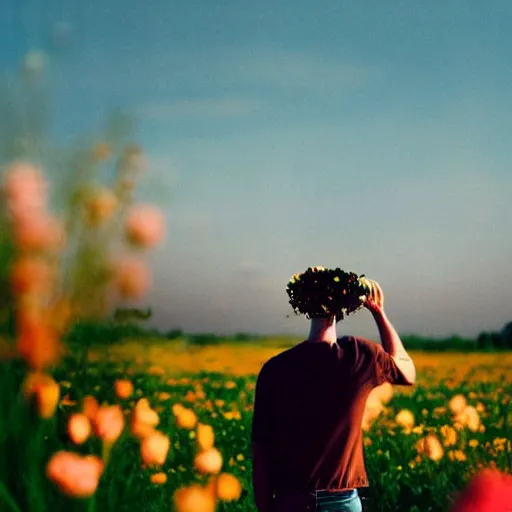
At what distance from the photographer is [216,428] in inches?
156

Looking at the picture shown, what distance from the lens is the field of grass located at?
7.00ft

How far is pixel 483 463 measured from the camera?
3469 millimetres

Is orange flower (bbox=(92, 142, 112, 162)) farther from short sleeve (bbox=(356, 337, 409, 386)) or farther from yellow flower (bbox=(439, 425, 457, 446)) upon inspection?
yellow flower (bbox=(439, 425, 457, 446))

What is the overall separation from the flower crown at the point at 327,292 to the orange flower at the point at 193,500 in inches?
23.5

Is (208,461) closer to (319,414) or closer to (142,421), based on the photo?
(142,421)

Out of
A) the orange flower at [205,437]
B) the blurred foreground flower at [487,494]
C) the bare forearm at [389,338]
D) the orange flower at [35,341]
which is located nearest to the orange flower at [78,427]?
the orange flower at [35,341]

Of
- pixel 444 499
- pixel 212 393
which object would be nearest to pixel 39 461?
pixel 444 499

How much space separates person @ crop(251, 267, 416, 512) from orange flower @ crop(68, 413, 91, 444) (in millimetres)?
478

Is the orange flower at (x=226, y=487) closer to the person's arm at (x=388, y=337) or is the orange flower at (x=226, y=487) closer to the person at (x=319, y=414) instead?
the person at (x=319, y=414)

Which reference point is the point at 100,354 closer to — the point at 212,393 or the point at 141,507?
the point at 141,507

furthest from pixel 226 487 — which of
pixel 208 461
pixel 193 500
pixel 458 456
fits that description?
pixel 458 456

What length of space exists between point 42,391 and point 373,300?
39.4 inches

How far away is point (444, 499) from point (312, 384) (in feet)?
3.83

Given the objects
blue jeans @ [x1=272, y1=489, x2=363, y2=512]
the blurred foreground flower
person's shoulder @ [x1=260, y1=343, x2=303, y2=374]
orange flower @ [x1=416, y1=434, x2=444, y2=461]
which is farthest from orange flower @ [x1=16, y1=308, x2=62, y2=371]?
orange flower @ [x1=416, y1=434, x2=444, y2=461]
